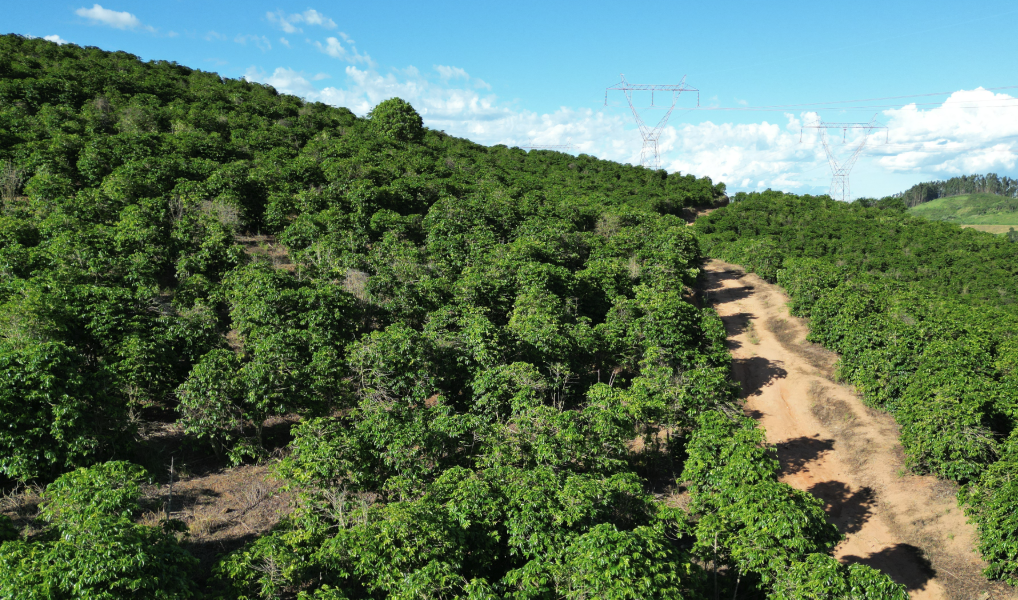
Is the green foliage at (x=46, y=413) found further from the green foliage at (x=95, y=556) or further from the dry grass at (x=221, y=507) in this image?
the green foliage at (x=95, y=556)

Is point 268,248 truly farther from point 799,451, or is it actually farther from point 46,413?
point 799,451

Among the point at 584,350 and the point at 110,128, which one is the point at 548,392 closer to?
the point at 584,350

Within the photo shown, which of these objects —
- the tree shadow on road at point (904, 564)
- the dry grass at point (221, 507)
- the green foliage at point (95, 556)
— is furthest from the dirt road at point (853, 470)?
the green foliage at point (95, 556)

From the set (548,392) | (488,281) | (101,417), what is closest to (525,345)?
(548,392)

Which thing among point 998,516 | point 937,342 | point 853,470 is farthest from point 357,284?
point 937,342

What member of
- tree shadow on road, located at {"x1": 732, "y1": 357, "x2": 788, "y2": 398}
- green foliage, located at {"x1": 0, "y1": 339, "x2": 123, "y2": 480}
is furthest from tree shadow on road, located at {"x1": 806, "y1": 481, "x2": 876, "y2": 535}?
green foliage, located at {"x1": 0, "y1": 339, "x2": 123, "y2": 480}

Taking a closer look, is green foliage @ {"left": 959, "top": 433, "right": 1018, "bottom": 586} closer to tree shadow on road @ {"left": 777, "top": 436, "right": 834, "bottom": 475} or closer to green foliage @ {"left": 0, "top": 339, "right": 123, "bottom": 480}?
tree shadow on road @ {"left": 777, "top": 436, "right": 834, "bottom": 475}
